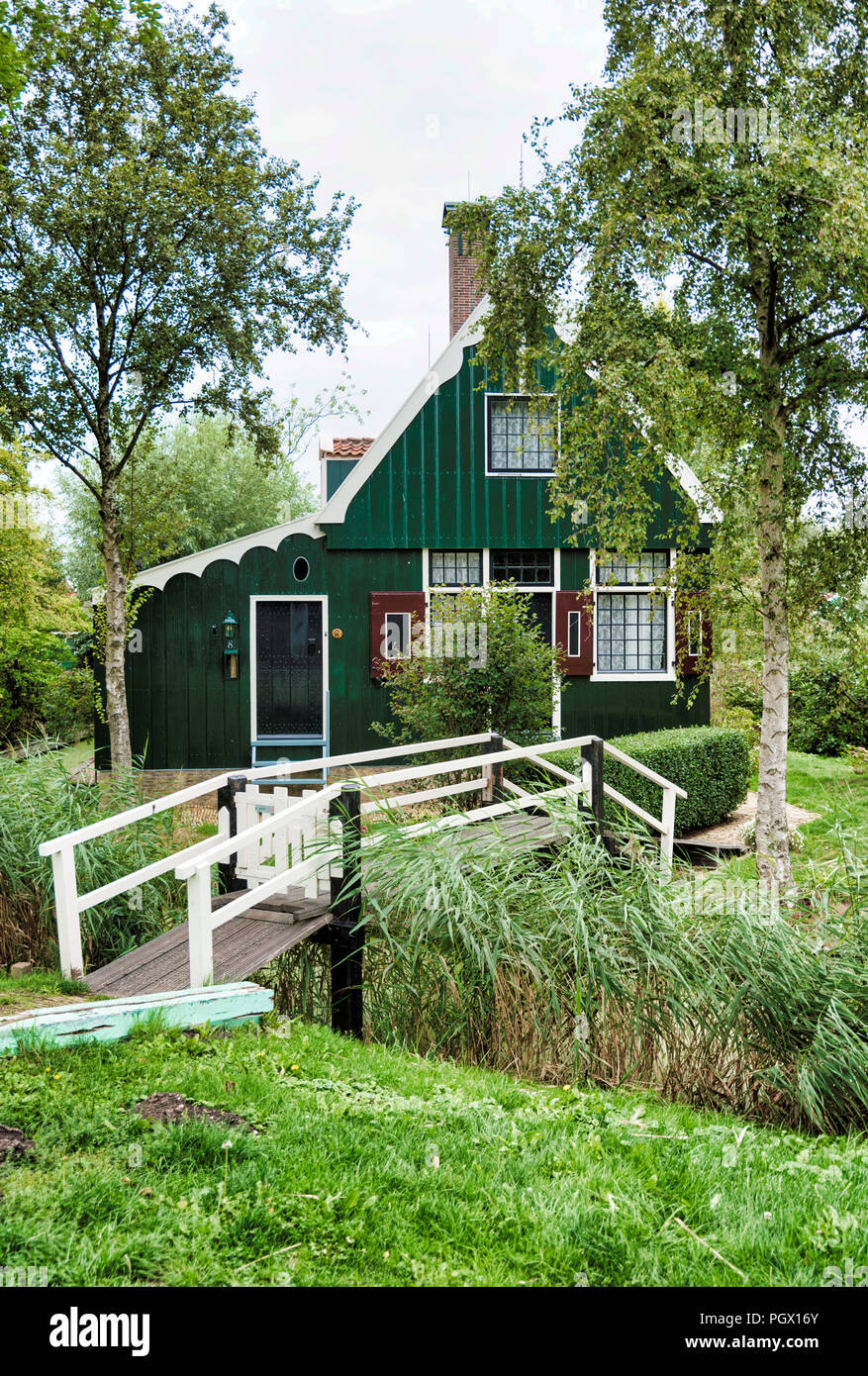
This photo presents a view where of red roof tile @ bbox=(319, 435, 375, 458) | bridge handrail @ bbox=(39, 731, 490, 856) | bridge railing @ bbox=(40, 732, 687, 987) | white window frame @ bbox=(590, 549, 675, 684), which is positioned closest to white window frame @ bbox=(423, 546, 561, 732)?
white window frame @ bbox=(590, 549, 675, 684)

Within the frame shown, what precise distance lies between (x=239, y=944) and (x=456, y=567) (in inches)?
404

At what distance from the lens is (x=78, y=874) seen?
6.79m

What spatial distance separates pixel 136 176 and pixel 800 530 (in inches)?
326

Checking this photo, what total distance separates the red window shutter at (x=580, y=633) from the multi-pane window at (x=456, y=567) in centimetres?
132

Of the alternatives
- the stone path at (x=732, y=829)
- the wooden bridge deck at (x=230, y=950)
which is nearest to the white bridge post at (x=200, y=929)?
the wooden bridge deck at (x=230, y=950)

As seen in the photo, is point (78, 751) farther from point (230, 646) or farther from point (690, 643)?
point (690, 643)

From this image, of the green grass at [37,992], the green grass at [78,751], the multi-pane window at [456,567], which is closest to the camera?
the green grass at [37,992]

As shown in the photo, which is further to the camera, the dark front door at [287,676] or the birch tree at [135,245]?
the dark front door at [287,676]

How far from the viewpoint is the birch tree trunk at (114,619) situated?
12.2 metres

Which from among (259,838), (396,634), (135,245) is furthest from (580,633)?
(259,838)

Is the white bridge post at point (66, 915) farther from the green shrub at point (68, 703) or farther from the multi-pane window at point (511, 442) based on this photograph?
the multi-pane window at point (511, 442)

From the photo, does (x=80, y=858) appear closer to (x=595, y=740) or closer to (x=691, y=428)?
(x=595, y=740)

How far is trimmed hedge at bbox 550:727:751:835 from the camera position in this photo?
38.6 feet

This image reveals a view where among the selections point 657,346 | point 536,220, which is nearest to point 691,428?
point 657,346
